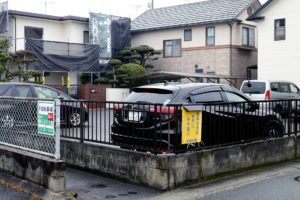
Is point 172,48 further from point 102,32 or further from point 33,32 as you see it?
point 33,32

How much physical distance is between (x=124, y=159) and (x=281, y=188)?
287cm

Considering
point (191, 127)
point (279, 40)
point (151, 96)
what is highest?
point (279, 40)

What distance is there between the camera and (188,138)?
7.22 meters

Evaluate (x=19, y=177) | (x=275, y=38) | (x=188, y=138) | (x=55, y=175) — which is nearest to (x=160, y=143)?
(x=188, y=138)

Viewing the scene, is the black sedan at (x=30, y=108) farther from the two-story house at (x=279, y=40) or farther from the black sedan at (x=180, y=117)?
the two-story house at (x=279, y=40)

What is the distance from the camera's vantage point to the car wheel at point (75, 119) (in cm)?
886

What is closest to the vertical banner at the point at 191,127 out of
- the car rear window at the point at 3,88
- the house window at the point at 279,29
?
the car rear window at the point at 3,88

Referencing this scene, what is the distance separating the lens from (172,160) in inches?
265

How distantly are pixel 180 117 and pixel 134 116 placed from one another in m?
1.02

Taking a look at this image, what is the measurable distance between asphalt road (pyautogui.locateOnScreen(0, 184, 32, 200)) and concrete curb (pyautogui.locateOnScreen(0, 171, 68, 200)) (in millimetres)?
78

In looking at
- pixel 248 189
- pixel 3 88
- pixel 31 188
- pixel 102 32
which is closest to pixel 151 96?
pixel 248 189

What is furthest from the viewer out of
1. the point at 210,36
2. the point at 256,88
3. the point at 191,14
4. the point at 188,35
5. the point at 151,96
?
the point at 191,14

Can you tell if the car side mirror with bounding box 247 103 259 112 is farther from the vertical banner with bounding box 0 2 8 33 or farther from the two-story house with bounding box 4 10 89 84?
the vertical banner with bounding box 0 2 8 33

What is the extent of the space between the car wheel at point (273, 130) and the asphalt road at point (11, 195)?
5706mm
